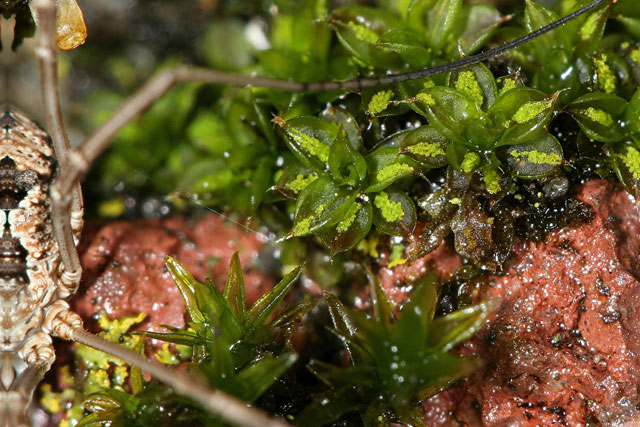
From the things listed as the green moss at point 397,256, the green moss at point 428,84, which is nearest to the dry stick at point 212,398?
the green moss at point 397,256

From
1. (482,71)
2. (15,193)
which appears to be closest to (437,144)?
(482,71)

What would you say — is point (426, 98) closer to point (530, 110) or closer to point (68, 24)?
point (530, 110)

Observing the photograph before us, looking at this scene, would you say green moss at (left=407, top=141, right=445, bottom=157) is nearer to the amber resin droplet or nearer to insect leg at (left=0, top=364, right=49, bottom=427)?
the amber resin droplet

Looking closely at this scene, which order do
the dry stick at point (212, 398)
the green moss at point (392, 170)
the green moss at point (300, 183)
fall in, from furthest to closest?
the green moss at point (300, 183), the green moss at point (392, 170), the dry stick at point (212, 398)

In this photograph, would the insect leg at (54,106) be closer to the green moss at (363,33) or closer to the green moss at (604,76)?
the green moss at (363,33)

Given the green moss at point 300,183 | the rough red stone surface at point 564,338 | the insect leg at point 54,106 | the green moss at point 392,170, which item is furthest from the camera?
the green moss at point 300,183

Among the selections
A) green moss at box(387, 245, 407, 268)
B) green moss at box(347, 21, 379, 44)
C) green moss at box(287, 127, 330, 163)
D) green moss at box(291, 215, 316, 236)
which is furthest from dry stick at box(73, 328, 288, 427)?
green moss at box(347, 21, 379, 44)
